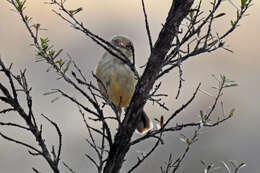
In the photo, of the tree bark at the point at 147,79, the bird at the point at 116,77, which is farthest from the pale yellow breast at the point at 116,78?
the tree bark at the point at 147,79

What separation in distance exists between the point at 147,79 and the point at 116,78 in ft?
6.36

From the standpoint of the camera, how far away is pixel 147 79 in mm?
2086

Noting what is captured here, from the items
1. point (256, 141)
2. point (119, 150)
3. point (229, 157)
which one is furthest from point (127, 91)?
point (256, 141)

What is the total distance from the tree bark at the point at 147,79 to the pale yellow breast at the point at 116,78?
1862 millimetres

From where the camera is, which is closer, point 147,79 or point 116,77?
point 147,79

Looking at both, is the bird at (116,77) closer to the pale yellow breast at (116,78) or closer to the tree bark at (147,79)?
the pale yellow breast at (116,78)

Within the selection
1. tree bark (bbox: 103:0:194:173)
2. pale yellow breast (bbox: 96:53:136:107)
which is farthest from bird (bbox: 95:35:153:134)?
tree bark (bbox: 103:0:194:173)

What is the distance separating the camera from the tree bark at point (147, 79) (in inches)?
81.3

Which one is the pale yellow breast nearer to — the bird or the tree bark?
the bird

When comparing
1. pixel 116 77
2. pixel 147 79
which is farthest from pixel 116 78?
pixel 147 79

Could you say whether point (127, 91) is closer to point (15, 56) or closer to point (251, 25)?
point (15, 56)

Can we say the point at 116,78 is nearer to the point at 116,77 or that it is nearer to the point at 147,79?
the point at 116,77

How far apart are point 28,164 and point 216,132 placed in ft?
8.34

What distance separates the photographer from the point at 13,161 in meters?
7.75
